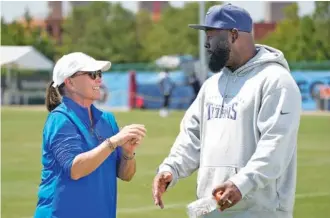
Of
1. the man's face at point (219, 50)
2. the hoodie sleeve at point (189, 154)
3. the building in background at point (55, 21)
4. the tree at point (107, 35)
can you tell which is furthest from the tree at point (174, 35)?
the man's face at point (219, 50)

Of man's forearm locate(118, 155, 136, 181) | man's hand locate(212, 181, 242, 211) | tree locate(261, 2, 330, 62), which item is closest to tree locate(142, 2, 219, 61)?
tree locate(261, 2, 330, 62)

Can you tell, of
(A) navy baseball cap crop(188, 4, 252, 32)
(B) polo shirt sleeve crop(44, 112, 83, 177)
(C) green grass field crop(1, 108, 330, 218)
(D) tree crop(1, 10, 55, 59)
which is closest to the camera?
(A) navy baseball cap crop(188, 4, 252, 32)

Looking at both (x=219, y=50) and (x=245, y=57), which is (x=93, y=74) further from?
(x=245, y=57)

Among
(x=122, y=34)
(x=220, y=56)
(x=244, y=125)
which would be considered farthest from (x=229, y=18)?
(x=122, y=34)

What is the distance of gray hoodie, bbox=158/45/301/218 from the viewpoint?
212 inches

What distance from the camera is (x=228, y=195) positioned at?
527 centimetres

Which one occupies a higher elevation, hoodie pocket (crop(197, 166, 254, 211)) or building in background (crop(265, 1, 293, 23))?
hoodie pocket (crop(197, 166, 254, 211))

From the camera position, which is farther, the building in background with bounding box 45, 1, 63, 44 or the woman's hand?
the building in background with bounding box 45, 1, 63, 44

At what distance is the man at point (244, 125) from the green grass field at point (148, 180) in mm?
6167

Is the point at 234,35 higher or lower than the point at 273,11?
higher

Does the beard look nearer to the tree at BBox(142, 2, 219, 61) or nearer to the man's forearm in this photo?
the man's forearm

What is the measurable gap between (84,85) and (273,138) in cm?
139

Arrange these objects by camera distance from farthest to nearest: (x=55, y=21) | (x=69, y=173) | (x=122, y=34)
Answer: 1. (x=55, y=21)
2. (x=122, y=34)
3. (x=69, y=173)

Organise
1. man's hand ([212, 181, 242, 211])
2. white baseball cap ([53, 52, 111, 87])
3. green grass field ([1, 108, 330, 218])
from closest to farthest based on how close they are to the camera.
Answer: man's hand ([212, 181, 242, 211]) < white baseball cap ([53, 52, 111, 87]) < green grass field ([1, 108, 330, 218])
